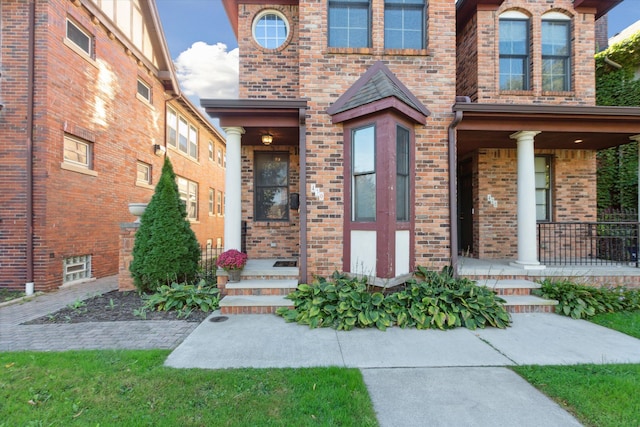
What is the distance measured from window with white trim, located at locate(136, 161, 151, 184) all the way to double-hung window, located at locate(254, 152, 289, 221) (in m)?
5.48

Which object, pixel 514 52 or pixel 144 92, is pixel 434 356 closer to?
pixel 514 52

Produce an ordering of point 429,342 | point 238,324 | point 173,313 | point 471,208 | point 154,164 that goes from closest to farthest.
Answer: point 429,342, point 238,324, point 173,313, point 471,208, point 154,164

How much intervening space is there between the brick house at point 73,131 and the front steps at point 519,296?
9.18 metres

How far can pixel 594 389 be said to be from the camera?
2.60 metres

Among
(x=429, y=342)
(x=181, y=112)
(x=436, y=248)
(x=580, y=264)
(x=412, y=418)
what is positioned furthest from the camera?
(x=181, y=112)

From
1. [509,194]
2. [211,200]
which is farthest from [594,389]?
[211,200]

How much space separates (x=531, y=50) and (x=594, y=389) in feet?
24.8

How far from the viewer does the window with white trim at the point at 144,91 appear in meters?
10.2

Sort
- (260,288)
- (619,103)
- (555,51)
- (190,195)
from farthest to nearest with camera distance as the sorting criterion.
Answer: (190,195) < (619,103) < (555,51) < (260,288)

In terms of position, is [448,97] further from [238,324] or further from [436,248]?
[238,324]

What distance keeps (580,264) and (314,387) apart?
6.69 m

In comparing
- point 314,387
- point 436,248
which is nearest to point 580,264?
point 436,248

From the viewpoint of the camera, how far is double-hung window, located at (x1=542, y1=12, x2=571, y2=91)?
7.12 m

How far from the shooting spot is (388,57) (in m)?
5.48
